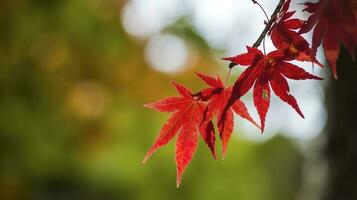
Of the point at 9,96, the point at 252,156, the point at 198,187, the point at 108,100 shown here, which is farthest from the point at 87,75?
the point at 252,156

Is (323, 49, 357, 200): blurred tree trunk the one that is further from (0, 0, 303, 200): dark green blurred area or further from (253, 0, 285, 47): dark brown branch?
(0, 0, 303, 200): dark green blurred area

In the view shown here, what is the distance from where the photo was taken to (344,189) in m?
2.77

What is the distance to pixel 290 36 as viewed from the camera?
97 cm

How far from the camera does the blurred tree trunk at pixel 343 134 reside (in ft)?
9.15

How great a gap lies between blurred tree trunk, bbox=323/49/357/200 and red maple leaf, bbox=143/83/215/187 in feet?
6.28

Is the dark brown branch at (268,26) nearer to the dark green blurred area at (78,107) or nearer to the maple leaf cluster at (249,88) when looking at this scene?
the maple leaf cluster at (249,88)

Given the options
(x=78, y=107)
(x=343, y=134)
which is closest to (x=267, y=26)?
(x=343, y=134)

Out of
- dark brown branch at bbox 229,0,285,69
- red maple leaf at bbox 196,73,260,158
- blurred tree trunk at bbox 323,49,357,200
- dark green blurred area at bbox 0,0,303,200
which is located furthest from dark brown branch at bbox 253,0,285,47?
dark green blurred area at bbox 0,0,303,200

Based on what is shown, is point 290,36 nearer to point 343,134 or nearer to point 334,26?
point 334,26

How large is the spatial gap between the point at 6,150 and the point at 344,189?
10.9 ft

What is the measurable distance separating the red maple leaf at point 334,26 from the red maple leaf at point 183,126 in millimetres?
286

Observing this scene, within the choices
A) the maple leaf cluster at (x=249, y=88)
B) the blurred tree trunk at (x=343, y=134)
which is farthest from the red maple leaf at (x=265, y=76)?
the blurred tree trunk at (x=343, y=134)

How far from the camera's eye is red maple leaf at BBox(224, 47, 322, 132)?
0.99m

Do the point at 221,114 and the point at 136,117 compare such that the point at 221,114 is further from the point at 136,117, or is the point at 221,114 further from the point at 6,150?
the point at 136,117
